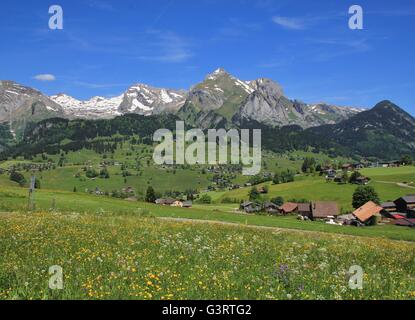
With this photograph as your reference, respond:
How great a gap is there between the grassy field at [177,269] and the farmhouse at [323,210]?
134279 millimetres


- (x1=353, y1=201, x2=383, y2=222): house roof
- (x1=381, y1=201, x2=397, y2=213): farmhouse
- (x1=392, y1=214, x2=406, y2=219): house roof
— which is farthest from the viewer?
(x1=381, y1=201, x2=397, y2=213): farmhouse

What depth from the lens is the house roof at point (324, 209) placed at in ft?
498

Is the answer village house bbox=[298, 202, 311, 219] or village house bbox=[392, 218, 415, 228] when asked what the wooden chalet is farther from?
village house bbox=[392, 218, 415, 228]

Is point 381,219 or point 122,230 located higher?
point 122,230

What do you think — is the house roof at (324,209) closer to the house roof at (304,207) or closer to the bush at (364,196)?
the house roof at (304,207)

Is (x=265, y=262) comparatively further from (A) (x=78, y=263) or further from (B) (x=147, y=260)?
(A) (x=78, y=263)

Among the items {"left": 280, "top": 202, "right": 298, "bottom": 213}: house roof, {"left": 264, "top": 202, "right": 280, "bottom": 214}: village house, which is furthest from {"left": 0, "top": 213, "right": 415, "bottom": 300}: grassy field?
{"left": 264, "top": 202, "right": 280, "bottom": 214}: village house

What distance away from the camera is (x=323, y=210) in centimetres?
15388

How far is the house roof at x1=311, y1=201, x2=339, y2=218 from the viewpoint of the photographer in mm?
151750

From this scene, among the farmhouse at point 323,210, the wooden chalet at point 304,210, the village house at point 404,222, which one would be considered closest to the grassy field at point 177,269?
the village house at point 404,222

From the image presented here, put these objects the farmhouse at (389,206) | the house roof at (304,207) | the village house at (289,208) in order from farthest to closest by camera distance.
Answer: the village house at (289,208), the house roof at (304,207), the farmhouse at (389,206)
